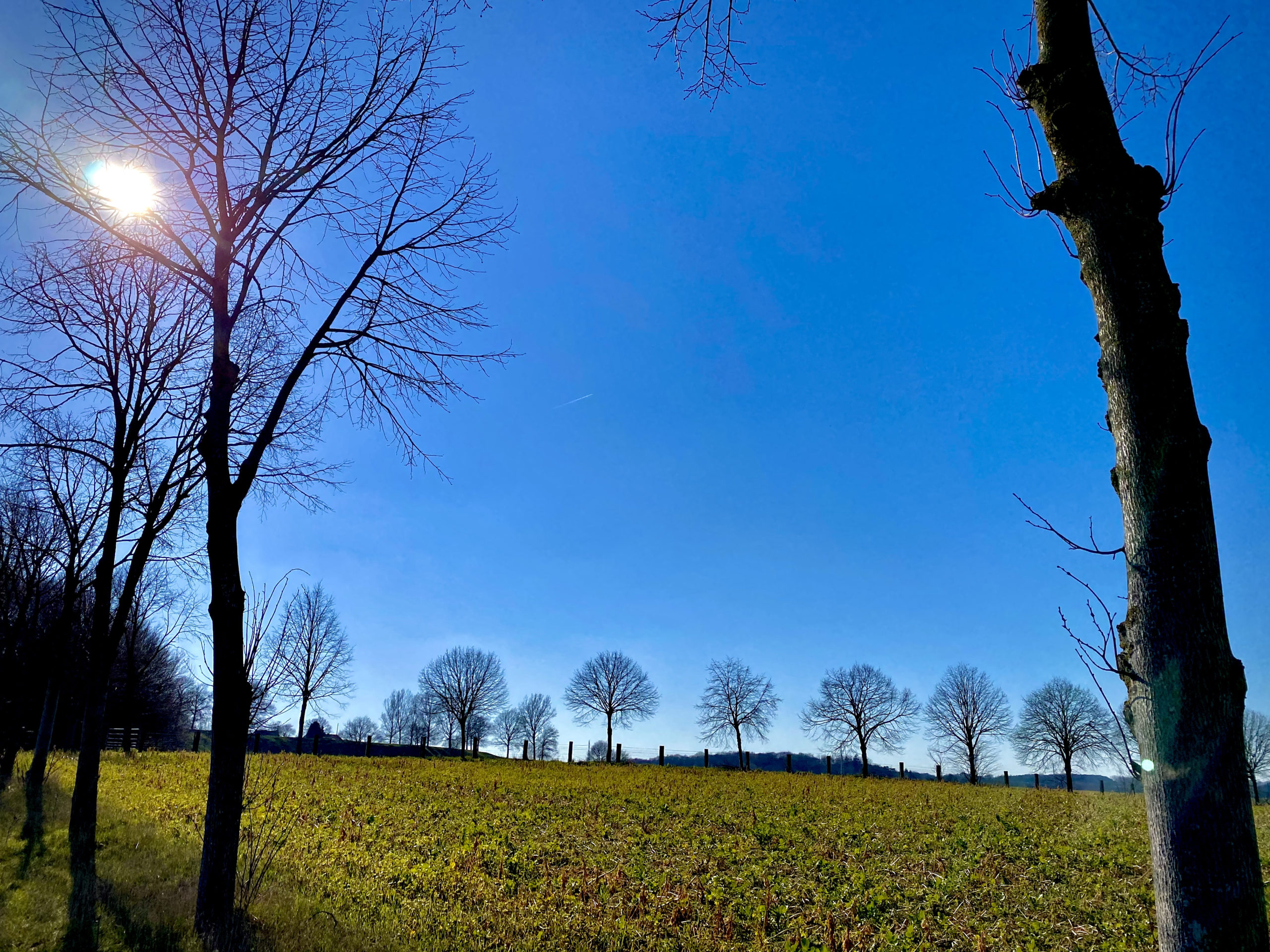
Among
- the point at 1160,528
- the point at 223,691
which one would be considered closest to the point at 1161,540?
the point at 1160,528

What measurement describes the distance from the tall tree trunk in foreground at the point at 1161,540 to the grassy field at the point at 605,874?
6514 mm

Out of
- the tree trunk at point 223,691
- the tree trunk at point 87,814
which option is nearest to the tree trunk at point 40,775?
the tree trunk at point 87,814

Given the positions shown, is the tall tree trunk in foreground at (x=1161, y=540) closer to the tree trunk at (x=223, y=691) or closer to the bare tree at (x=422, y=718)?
the tree trunk at (x=223, y=691)

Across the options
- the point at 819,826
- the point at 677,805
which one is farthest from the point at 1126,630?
the point at 677,805

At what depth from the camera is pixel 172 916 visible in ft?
21.0

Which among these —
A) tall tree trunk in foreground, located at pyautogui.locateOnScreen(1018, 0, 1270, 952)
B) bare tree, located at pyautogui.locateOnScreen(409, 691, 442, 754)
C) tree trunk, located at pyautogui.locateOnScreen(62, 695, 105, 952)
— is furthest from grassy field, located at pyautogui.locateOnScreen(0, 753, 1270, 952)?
bare tree, located at pyautogui.locateOnScreen(409, 691, 442, 754)

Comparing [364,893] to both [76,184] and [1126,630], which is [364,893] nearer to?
[76,184]

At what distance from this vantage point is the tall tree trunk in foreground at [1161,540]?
7.68 ft

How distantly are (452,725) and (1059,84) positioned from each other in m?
76.0

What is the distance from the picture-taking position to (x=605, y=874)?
1079cm

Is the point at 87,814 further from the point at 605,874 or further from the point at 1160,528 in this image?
the point at 1160,528

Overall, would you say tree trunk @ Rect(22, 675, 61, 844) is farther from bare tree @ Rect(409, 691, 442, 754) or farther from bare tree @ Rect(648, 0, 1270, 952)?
bare tree @ Rect(409, 691, 442, 754)

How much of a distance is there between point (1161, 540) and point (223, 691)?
6.80 m

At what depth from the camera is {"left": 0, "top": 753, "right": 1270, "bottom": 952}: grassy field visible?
7.31 meters
